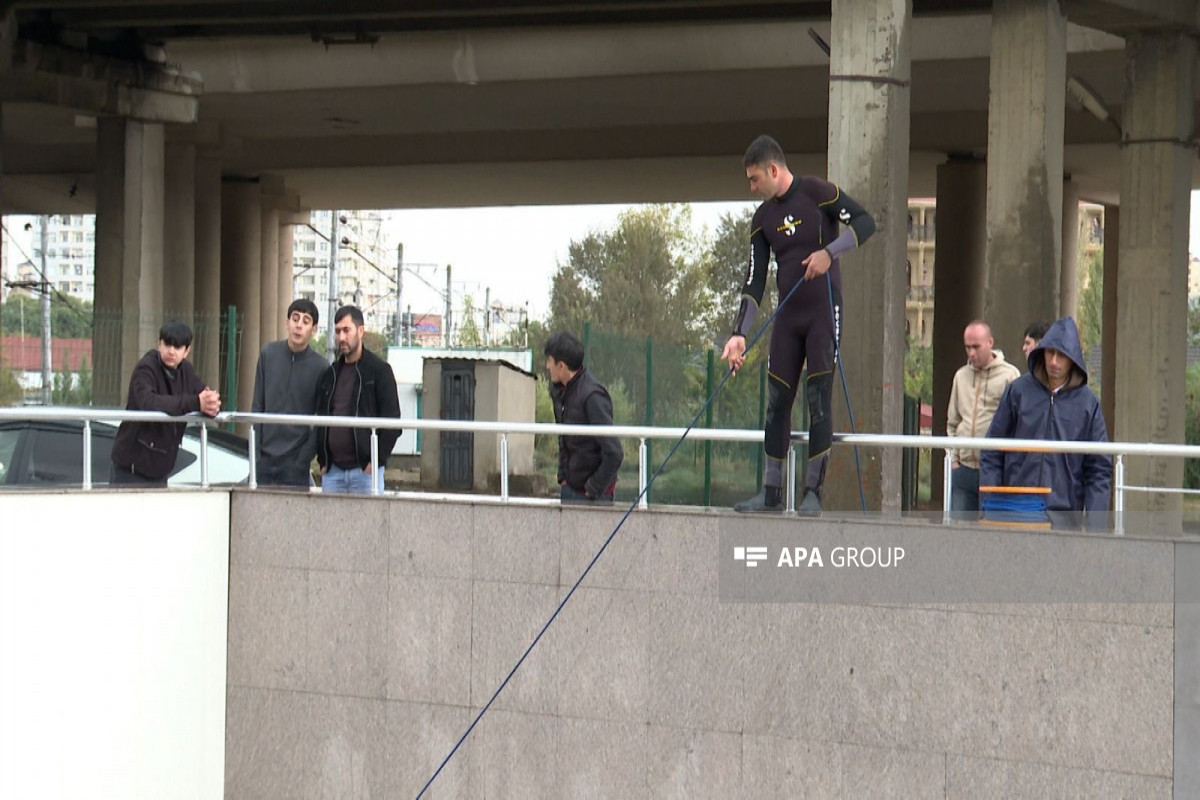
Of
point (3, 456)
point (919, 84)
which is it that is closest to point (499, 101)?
point (919, 84)

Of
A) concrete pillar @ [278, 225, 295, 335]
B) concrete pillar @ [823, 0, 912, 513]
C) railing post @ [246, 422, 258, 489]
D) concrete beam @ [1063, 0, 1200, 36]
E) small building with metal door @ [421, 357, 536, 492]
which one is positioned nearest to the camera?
railing post @ [246, 422, 258, 489]

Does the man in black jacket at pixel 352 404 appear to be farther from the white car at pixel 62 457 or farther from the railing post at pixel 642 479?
the railing post at pixel 642 479

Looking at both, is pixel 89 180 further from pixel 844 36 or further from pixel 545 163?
pixel 844 36

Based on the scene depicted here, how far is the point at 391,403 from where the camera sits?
940 centimetres

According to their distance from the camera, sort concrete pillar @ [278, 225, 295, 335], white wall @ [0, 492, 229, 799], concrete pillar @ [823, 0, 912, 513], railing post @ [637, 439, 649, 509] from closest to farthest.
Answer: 1. railing post @ [637, 439, 649, 509]
2. white wall @ [0, 492, 229, 799]
3. concrete pillar @ [823, 0, 912, 513]
4. concrete pillar @ [278, 225, 295, 335]

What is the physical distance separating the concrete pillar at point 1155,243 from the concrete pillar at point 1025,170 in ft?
8.36

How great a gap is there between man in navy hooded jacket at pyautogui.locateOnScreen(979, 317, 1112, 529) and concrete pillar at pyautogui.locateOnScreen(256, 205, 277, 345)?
1321 inches

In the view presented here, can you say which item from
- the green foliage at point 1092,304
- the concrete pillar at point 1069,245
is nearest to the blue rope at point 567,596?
the concrete pillar at point 1069,245

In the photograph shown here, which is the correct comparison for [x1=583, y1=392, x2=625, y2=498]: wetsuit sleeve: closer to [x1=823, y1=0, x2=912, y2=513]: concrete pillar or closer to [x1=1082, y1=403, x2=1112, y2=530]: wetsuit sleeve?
[x1=1082, y1=403, x2=1112, y2=530]: wetsuit sleeve

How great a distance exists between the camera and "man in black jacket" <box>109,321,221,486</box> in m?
9.12

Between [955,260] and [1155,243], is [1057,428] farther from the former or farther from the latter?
[955,260]

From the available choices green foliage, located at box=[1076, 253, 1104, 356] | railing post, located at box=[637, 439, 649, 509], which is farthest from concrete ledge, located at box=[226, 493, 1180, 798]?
green foliage, located at box=[1076, 253, 1104, 356]

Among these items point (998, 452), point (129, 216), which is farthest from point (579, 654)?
point (129, 216)

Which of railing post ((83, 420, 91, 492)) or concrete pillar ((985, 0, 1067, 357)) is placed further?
concrete pillar ((985, 0, 1067, 357))
